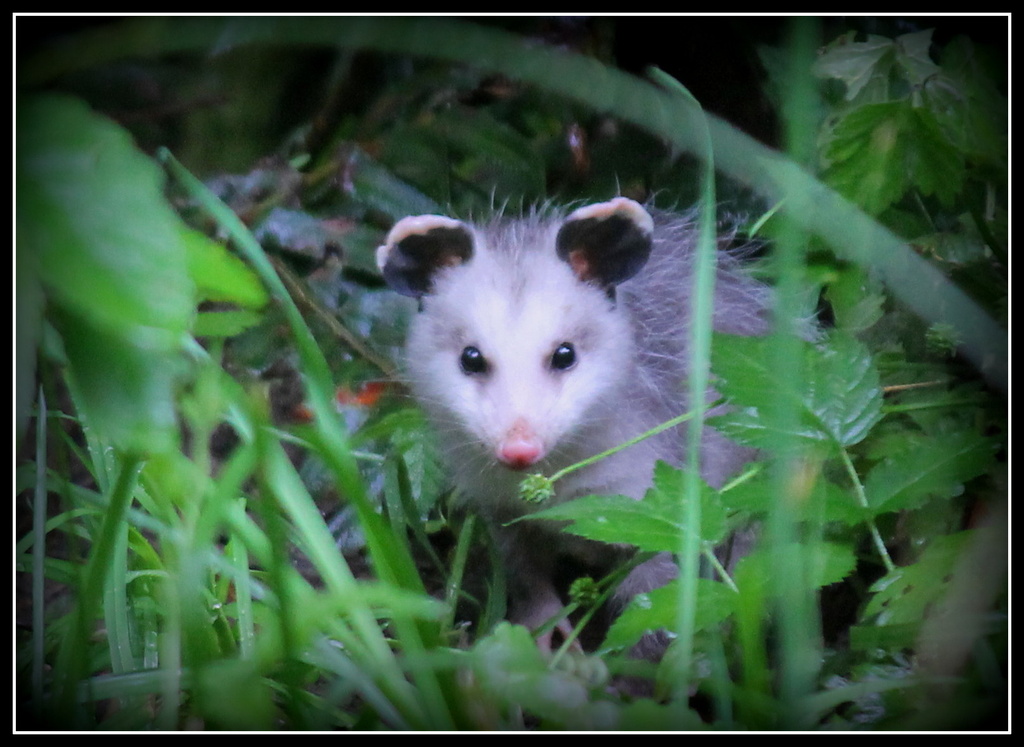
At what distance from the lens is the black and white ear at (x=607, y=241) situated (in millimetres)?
1448

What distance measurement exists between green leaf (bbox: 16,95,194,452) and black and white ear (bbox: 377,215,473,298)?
67 cm

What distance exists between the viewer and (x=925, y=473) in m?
1.29

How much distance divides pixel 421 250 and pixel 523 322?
0.21 m

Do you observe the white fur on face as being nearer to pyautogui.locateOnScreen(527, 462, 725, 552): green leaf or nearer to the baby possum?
the baby possum

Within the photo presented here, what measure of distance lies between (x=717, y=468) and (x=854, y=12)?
0.72 m

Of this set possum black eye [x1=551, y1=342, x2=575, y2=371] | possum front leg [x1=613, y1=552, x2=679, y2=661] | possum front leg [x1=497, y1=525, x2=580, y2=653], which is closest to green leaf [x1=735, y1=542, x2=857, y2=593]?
possum front leg [x1=613, y1=552, x2=679, y2=661]

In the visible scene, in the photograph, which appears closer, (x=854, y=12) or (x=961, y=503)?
(x=854, y=12)

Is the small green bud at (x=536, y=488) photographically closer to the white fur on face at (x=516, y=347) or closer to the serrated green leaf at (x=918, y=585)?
the white fur on face at (x=516, y=347)

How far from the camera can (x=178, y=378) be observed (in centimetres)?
103

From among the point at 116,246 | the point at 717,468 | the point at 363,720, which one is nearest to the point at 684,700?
the point at 363,720

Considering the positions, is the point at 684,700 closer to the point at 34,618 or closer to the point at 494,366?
the point at 494,366

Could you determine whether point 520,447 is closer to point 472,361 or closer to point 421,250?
point 472,361

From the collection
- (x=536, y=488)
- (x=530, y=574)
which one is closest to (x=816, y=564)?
(x=536, y=488)

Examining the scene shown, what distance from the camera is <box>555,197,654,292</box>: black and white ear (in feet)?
4.75
